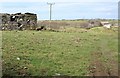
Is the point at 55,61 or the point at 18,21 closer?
the point at 55,61

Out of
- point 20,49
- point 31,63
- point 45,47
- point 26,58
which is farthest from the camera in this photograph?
point 45,47

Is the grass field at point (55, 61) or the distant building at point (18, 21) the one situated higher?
the distant building at point (18, 21)

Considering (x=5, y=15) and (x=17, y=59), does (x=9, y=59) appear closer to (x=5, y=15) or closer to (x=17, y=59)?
(x=17, y=59)

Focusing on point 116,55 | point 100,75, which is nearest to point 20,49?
point 116,55

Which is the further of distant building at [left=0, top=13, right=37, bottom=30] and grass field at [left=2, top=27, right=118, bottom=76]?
distant building at [left=0, top=13, right=37, bottom=30]

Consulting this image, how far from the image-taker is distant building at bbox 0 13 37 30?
105ft

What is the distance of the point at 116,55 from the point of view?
14.9 m

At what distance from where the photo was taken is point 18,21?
33.1 metres

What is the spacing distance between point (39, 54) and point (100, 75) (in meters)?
4.07

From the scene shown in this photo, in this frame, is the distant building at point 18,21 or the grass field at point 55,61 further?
the distant building at point 18,21

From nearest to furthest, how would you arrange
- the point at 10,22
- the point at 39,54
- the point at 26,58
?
the point at 26,58 → the point at 39,54 → the point at 10,22

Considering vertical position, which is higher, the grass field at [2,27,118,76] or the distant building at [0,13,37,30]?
the distant building at [0,13,37,30]

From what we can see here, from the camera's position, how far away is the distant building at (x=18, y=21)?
1257 inches

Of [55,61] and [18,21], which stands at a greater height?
[18,21]
